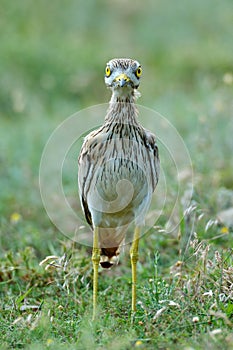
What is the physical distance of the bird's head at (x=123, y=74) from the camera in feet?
13.0

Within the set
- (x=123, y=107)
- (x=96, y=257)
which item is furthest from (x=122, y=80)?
(x=96, y=257)

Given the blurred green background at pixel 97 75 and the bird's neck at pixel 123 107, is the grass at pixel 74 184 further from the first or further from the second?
the bird's neck at pixel 123 107

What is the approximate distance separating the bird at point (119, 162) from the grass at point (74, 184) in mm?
250

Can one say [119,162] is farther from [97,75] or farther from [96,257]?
[97,75]

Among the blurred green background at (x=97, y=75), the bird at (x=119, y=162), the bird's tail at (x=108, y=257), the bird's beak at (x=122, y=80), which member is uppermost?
the blurred green background at (x=97, y=75)

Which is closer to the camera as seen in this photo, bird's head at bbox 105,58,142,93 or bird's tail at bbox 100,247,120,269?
bird's head at bbox 105,58,142,93

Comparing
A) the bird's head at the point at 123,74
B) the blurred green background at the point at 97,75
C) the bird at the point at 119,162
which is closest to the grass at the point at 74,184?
the blurred green background at the point at 97,75

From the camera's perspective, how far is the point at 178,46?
11.5 m

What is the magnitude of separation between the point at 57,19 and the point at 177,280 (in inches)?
349

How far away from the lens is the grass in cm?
367

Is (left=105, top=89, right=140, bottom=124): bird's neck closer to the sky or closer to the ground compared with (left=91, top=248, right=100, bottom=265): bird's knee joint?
closer to the sky

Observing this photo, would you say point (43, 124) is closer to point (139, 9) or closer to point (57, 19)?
point (57, 19)

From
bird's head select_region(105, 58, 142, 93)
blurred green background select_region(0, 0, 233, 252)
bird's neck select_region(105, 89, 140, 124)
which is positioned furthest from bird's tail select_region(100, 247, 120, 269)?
bird's head select_region(105, 58, 142, 93)

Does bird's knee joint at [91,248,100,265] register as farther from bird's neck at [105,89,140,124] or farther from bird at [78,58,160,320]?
bird's neck at [105,89,140,124]
